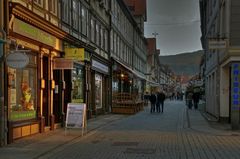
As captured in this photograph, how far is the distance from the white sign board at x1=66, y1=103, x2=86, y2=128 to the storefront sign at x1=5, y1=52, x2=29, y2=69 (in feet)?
13.6

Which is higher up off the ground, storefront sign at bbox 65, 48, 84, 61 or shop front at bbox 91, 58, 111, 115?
storefront sign at bbox 65, 48, 84, 61

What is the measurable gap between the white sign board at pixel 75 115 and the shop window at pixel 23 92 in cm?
139

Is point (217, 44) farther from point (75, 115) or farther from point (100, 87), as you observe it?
point (100, 87)

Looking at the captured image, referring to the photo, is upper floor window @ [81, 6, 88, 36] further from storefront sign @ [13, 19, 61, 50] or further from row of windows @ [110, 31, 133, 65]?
row of windows @ [110, 31, 133, 65]

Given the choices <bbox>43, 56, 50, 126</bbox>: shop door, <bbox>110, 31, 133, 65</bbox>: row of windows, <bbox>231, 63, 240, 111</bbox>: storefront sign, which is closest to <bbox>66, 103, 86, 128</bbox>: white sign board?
<bbox>43, 56, 50, 126</bbox>: shop door

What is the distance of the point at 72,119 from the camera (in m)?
17.3

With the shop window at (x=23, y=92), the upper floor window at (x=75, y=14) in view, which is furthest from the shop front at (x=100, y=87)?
the shop window at (x=23, y=92)

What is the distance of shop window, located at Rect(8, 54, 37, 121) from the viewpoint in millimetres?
15602

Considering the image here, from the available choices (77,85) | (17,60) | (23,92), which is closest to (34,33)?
(23,92)

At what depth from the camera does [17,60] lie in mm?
13422

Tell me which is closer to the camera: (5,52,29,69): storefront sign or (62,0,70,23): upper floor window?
(5,52,29,69): storefront sign

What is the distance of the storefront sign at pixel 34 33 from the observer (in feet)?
50.8

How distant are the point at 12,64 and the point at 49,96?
243 inches

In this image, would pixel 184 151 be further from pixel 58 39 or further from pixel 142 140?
pixel 58 39
